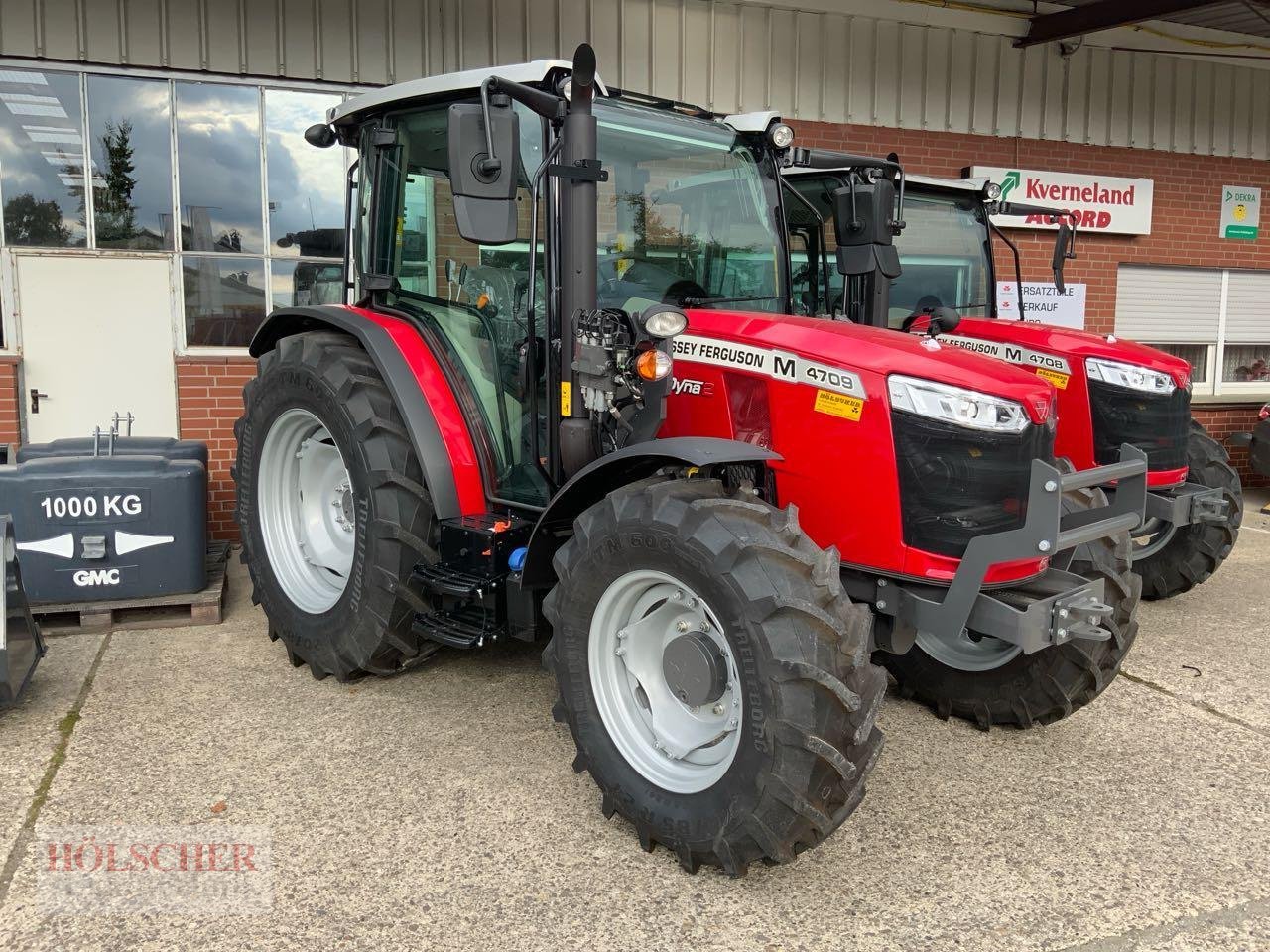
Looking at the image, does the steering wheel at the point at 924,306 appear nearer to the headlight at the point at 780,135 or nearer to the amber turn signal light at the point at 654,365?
the headlight at the point at 780,135

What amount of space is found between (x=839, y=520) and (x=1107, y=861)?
128cm

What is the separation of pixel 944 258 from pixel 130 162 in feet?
17.1

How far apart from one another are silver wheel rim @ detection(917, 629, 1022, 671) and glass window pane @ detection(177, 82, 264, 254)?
5005 mm

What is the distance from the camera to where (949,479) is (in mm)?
3035

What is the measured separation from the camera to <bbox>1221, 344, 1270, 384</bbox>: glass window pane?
1064 cm

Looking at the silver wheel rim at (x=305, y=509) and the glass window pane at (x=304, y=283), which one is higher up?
the glass window pane at (x=304, y=283)

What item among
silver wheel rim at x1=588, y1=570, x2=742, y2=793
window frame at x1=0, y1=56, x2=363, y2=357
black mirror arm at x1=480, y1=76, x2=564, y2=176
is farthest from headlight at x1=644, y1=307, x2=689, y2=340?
window frame at x1=0, y1=56, x2=363, y2=357

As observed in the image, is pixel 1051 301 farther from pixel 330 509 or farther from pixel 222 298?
pixel 330 509

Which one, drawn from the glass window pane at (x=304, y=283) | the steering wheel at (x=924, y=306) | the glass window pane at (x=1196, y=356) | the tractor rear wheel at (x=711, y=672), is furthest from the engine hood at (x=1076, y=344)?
the glass window pane at (x=1196, y=356)

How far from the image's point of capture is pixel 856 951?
2.60m

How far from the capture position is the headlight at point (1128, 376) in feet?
17.4

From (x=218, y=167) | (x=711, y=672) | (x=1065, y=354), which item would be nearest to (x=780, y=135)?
(x=711, y=672)

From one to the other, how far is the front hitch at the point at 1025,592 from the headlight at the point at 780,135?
1.64 metres

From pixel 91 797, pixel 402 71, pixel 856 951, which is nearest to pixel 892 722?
pixel 856 951
